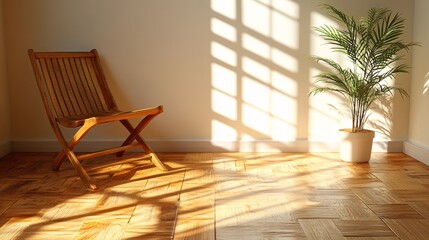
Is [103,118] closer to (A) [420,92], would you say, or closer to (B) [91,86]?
(B) [91,86]

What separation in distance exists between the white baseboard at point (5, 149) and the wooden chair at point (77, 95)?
581mm

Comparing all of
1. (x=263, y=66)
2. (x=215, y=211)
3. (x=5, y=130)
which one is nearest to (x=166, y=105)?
(x=263, y=66)

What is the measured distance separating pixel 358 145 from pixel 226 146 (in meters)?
1.01

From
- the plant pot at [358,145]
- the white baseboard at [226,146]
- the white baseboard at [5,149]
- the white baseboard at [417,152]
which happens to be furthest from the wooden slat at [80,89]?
the white baseboard at [417,152]

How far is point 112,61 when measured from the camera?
159 inches

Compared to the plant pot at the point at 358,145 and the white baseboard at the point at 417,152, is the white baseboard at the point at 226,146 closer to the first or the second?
the white baseboard at the point at 417,152

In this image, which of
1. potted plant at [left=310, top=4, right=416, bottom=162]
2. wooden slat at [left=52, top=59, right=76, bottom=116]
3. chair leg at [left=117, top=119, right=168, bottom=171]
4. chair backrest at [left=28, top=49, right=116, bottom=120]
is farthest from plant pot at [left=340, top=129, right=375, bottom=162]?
wooden slat at [left=52, top=59, right=76, bottom=116]

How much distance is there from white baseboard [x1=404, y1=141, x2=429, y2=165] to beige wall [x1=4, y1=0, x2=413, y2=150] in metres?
0.16

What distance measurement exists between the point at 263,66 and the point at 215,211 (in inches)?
68.9

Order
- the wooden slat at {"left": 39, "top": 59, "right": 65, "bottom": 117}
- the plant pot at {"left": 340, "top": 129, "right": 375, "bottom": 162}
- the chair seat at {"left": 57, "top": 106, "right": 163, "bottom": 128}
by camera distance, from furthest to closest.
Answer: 1. the plant pot at {"left": 340, "top": 129, "right": 375, "bottom": 162}
2. the wooden slat at {"left": 39, "top": 59, "right": 65, "bottom": 117}
3. the chair seat at {"left": 57, "top": 106, "right": 163, "bottom": 128}

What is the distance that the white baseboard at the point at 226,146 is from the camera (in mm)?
4113

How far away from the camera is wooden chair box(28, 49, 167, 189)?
134 inches

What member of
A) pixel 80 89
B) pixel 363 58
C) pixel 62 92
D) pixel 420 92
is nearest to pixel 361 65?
pixel 363 58

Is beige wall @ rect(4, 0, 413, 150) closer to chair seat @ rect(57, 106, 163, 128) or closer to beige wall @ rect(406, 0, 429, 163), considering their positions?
beige wall @ rect(406, 0, 429, 163)
